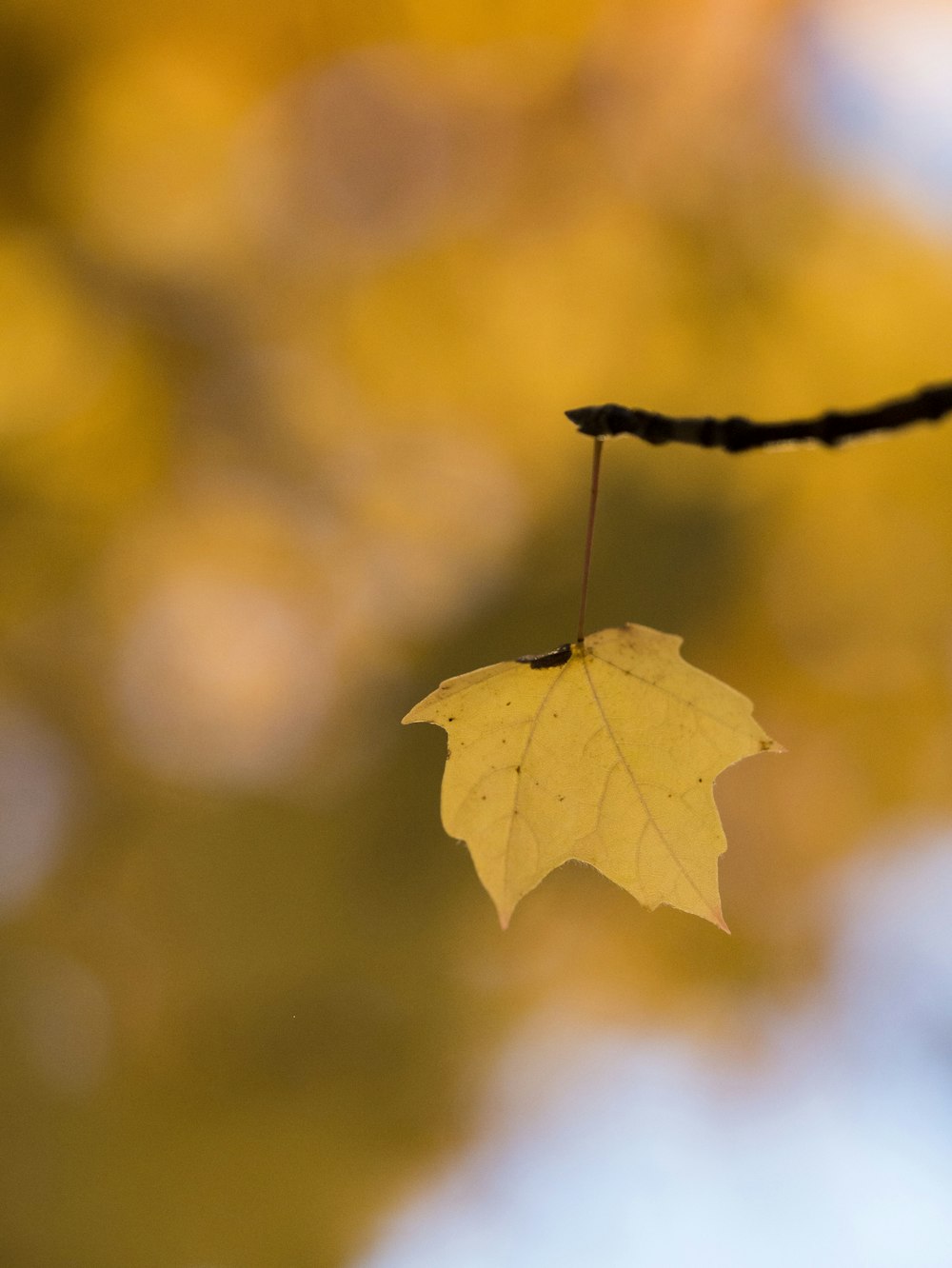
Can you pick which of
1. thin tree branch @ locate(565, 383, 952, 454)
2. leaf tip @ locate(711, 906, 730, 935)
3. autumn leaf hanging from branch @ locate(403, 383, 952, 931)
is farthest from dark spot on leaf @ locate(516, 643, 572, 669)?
thin tree branch @ locate(565, 383, 952, 454)

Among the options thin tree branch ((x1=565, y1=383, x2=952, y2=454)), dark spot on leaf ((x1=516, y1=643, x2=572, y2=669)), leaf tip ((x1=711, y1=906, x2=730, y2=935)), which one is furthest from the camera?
dark spot on leaf ((x1=516, y1=643, x2=572, y2=669))

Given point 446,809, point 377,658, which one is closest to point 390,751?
point 377,658

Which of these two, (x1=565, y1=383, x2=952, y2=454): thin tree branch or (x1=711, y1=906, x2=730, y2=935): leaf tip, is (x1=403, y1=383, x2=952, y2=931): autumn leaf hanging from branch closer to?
(x1=711, y1=906, x2=730, y2=935): leaf tip

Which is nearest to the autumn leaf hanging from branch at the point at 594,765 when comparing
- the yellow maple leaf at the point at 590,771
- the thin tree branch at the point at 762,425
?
the yellow maple leaf at the point at 590,771

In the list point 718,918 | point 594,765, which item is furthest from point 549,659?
point 718,918

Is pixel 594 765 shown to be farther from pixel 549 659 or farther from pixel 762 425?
pixel 762 425

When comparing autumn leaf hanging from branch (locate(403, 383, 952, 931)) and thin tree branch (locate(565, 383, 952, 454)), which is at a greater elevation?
thin tree branch (locate(565, 383, 952, 454))

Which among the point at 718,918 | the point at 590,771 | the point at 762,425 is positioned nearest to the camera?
the point at 762,425
